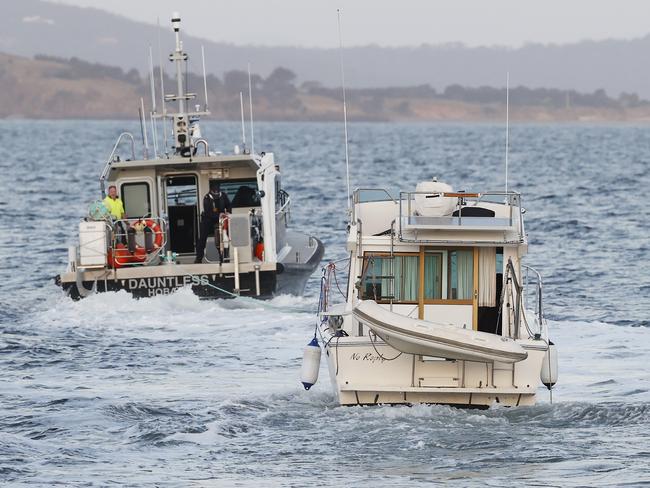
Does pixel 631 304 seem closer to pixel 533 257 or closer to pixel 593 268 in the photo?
pixel 593 268

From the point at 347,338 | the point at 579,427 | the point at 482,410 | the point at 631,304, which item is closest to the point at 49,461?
the point at 347,338

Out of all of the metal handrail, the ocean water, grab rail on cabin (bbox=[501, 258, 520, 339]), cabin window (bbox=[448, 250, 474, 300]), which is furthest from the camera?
the metal handrail

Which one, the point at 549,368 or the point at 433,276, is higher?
the point at 433,276

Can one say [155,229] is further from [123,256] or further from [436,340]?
[436,340]

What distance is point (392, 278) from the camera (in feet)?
53.2

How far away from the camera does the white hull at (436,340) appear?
1463cm

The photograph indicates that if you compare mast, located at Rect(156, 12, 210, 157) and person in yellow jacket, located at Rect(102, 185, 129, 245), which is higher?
mast, located at Rect(156, 12, 210, 157)

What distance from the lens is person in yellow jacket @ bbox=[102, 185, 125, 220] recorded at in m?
24.4

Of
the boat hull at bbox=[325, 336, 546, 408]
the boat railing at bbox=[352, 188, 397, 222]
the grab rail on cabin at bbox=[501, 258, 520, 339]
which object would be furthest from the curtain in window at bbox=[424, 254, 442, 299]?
the boat railing at bbox=[352, 188, 397, 222]

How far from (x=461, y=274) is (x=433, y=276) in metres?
0.35

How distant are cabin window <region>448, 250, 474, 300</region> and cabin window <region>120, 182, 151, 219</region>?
11.0 metres

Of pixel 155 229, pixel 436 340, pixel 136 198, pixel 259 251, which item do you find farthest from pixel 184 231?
pixel 436 340

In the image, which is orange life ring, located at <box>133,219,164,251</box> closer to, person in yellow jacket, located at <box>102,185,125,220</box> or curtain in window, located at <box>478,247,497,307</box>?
person in yellow jacket, located at <box>102,185,125,220</box>

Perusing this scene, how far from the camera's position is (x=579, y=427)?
15.4 metres
